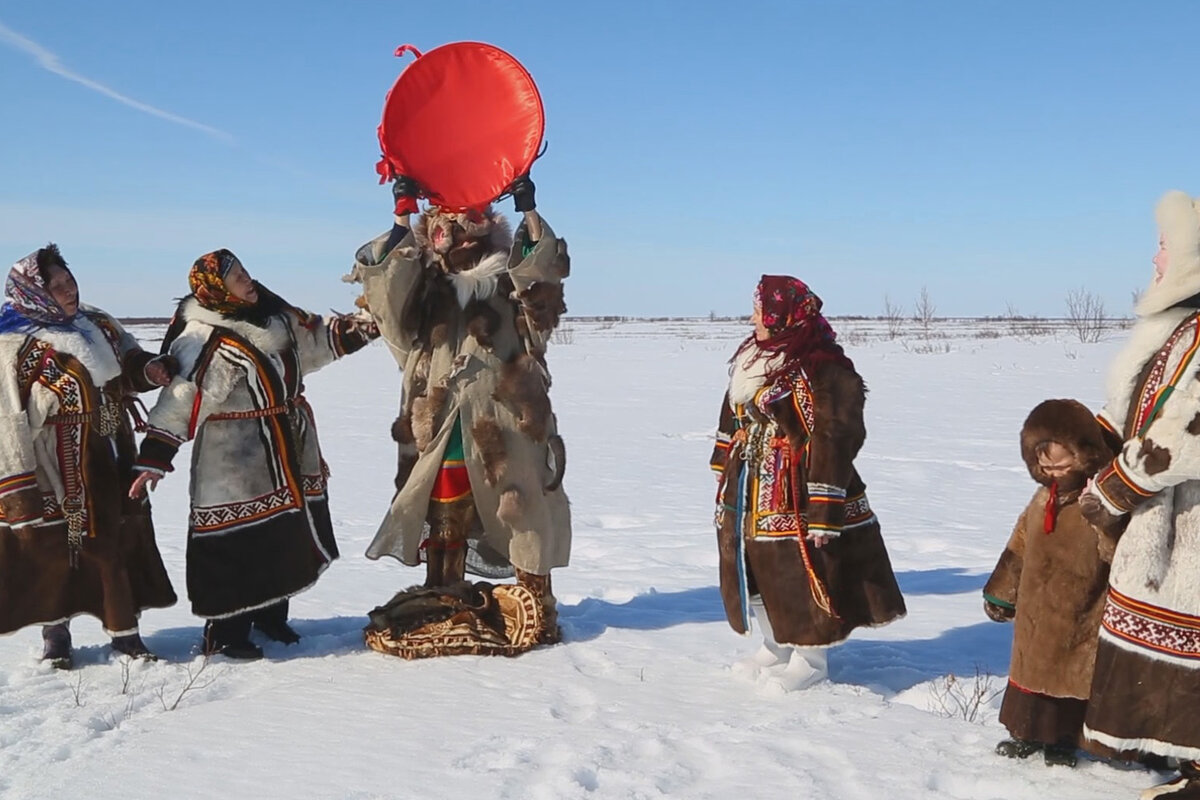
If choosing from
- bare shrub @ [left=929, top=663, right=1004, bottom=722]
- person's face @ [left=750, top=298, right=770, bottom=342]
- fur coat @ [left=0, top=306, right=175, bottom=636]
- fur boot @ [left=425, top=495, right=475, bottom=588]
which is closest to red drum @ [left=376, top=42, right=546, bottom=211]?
person's face @ [left=750, top=298, right=770, bottom=342]

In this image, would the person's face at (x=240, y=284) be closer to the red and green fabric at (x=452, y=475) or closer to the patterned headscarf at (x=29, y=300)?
the patterned headscarf at (x=29, y=300)

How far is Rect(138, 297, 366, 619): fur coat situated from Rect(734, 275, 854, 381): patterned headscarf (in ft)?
7.06

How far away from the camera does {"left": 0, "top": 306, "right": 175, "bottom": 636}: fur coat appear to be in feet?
13.8

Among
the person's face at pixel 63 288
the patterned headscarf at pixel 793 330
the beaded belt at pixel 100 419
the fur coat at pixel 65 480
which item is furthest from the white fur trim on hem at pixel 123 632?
the patterned headscarf at pixel 793 330

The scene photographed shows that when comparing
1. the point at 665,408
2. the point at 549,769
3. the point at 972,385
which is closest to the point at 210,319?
the point at 549,769

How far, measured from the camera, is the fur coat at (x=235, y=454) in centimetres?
439

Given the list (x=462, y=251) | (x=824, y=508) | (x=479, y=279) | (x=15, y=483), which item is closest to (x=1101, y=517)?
(x=824, y=508)

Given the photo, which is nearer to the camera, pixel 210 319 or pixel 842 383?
pixel 842 383

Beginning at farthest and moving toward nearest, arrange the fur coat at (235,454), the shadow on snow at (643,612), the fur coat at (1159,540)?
the shadow on snow at (643,612)
the fur coat at (235,454)
the fur coat at (1159,540)

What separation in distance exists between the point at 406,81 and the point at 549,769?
2.81 meters

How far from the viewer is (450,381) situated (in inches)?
178

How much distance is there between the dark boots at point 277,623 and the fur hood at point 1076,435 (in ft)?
11.3

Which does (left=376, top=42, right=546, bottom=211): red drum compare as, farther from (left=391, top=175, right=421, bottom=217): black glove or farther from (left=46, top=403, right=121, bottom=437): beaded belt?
(left=46, top=403, right=121, bottom=437): beaded belt

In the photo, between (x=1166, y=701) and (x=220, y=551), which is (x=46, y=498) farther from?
(x=1166, y=701)
